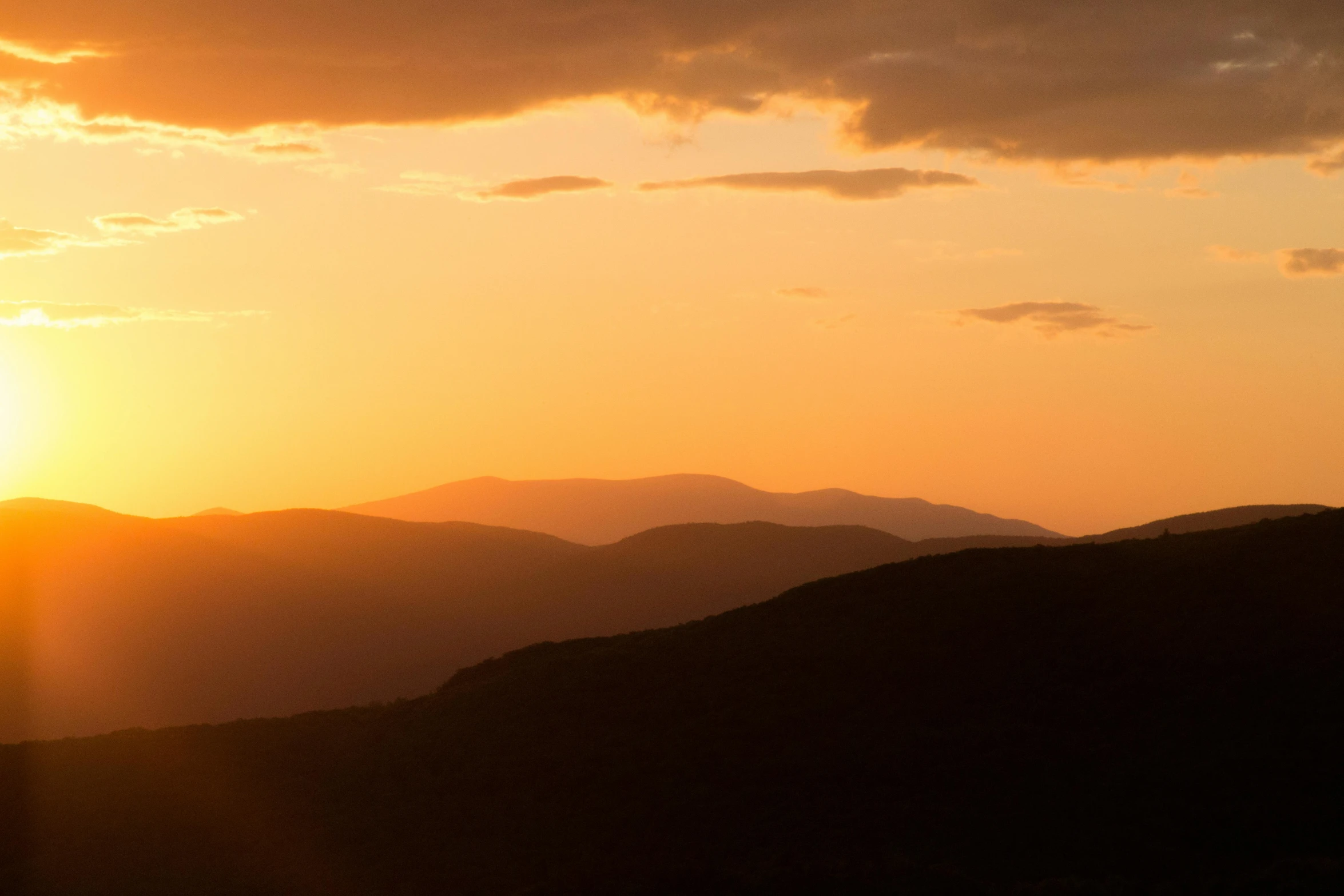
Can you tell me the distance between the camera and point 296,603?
129375 millimetres

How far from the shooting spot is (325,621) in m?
123

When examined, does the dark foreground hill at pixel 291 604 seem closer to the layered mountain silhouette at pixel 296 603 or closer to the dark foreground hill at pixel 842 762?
the layered mountain silhouette at pixel 296 603

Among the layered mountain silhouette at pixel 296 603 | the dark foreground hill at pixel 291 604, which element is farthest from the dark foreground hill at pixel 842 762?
the layered mountain silhouette at pixel 296 603

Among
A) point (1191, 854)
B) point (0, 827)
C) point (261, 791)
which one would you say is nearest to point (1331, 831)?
point (1191, 854)

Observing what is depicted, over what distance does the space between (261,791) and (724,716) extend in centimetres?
1310

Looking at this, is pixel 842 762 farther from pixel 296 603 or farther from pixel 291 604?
pixel 296 603

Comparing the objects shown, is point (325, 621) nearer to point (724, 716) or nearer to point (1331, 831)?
point (724, 716)

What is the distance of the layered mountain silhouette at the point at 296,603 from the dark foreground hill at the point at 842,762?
55.8 metres

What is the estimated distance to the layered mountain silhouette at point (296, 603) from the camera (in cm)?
10125

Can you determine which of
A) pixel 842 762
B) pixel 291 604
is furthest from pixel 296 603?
pixel 842 762

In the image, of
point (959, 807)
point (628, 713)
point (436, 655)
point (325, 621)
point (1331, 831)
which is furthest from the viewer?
point (325, 621)

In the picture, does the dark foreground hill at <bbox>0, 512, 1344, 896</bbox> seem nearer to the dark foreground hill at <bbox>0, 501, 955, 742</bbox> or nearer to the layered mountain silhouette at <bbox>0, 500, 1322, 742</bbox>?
the dark foreground hill at <bbox>0, 501, 955, 742</bbox>

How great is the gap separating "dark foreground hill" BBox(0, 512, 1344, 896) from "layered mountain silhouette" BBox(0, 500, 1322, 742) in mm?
55784

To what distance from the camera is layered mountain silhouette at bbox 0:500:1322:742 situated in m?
101
